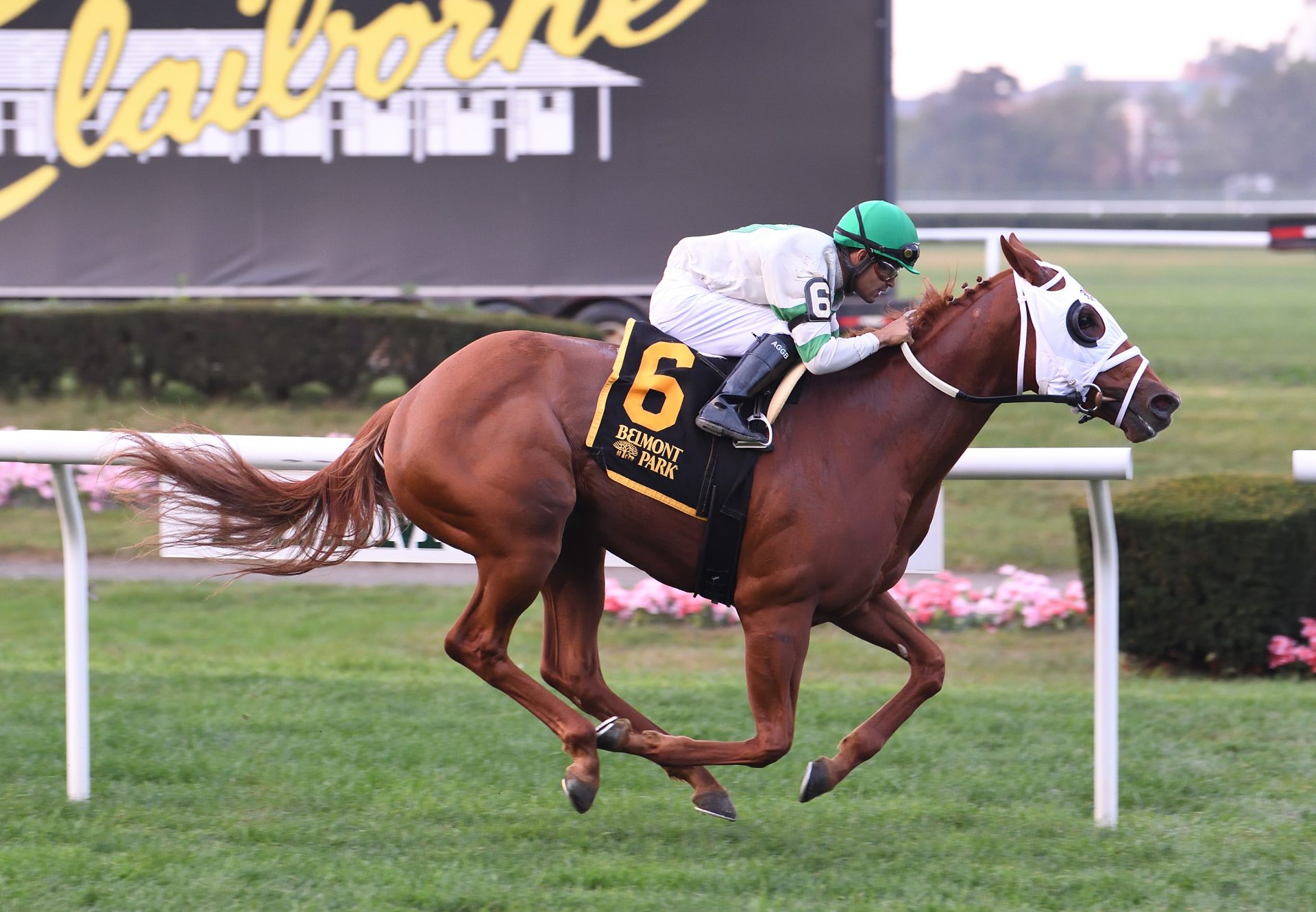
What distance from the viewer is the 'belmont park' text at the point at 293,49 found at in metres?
10.7

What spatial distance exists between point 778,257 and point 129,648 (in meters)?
4.15

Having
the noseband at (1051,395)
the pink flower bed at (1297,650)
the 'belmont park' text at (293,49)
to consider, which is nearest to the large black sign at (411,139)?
the 'belmont park' text at (293,49)

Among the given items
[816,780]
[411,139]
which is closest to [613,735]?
[816,780]

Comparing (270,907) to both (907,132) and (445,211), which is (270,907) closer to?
(445,211)

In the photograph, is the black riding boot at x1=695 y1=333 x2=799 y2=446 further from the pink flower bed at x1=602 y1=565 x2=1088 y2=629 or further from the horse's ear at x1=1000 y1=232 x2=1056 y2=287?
the pink flower bed at x1=602 y1=565 x2=1088 y2=629

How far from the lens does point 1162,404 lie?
373 cm

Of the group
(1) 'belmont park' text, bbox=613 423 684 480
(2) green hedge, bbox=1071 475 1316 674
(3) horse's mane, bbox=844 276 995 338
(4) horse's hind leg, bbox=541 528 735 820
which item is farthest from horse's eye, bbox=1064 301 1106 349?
(2) green hedge, bbox=1071 475 1316 674

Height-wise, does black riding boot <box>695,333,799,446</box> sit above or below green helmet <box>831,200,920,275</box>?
below

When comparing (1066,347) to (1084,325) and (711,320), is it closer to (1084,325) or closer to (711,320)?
(1084,325)

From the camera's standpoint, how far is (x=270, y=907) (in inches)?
135

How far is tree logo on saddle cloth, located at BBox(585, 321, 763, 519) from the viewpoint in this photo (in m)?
3.79

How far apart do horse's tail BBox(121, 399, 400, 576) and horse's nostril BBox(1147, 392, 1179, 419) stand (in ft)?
6.16

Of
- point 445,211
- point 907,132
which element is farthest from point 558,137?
point 907,132

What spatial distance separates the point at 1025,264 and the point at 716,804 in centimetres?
155
